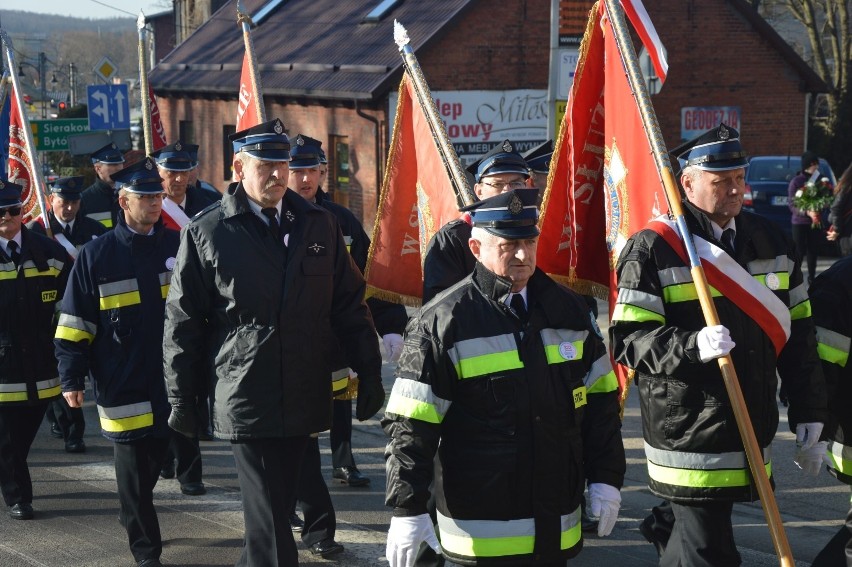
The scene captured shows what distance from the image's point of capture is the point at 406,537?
4.50 m

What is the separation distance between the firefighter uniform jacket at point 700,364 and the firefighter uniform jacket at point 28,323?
4.25 metres

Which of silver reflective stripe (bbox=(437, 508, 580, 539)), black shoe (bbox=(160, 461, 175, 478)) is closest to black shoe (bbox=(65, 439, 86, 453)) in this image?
black shoe (bbox=(160, 461, 175, 478))

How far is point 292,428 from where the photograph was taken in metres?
5.74

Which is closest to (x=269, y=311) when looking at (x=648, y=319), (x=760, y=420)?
(x=648, y=319)

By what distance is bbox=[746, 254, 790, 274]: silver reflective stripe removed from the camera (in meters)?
5.48

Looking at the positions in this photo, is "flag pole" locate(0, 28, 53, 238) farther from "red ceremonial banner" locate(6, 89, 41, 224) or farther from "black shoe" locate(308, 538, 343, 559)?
"black shoe" locate(308, 538, 343, 559)

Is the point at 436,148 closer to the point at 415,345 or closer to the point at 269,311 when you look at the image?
the point at 269,311

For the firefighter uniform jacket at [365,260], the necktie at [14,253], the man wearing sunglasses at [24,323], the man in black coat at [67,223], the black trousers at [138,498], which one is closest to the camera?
the black trousers at [138,498]

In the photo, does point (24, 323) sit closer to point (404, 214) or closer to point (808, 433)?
point (404, 214)

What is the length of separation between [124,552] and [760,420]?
367cm

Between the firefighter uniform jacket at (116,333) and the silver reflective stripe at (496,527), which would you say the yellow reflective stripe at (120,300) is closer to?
the firefighter uniform jacket at (116,333)

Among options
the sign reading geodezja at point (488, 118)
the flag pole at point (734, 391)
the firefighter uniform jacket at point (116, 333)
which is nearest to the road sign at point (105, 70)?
the sign reading geodezja at point (488, 118)

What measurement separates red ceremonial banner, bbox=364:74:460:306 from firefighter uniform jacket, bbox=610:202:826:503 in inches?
101

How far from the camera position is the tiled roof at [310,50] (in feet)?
80.2
